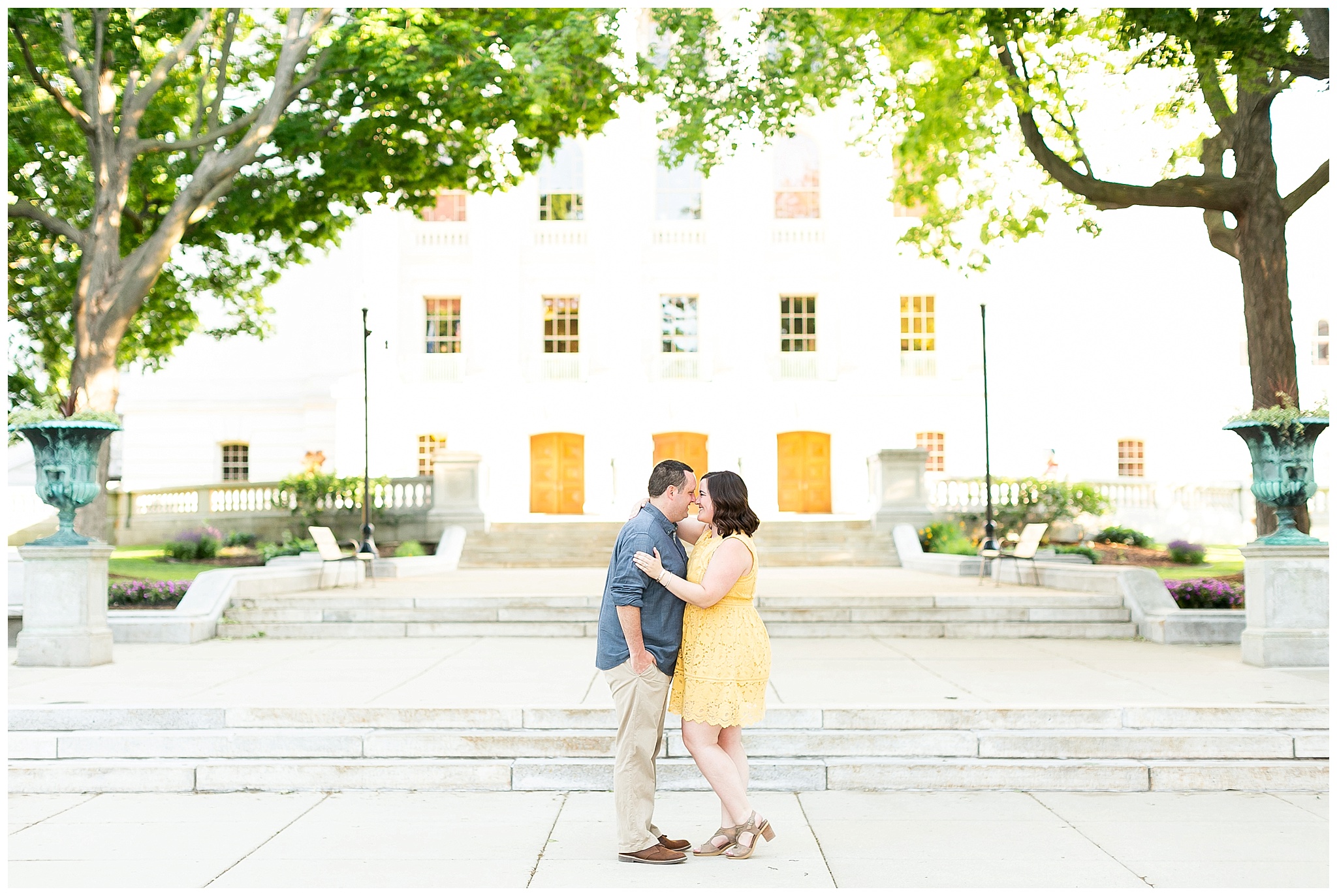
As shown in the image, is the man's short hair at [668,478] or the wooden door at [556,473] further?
the wooden door at [556,473]

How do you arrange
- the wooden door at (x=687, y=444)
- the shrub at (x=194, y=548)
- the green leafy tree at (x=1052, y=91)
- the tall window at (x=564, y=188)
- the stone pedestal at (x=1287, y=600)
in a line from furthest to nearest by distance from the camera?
the tall window at (x=564, y=188), the wooden door at (x=687, y=444), the shrub at (x=194, y=548), the green leafy tree at (x=1052, y=91), the stone pedestal at (x=1287, y=600)

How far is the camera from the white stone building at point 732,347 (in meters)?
33.3

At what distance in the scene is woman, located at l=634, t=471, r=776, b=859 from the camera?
5.77m

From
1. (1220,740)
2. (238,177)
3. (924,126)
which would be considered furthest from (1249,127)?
(238,177)

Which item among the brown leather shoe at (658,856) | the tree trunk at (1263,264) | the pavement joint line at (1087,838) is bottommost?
the pavement joint line at (1087,838)

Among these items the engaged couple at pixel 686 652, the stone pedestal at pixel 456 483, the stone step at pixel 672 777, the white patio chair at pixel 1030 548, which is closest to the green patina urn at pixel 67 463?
the stone step at pixel 672 777

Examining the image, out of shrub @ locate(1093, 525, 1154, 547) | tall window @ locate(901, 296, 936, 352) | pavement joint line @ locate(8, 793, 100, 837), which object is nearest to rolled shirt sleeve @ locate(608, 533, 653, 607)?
pavement joint line @ locate(8, 793, 100, 837)

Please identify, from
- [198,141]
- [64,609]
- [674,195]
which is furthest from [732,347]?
[64,609]

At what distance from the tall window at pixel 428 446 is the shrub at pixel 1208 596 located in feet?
77.3

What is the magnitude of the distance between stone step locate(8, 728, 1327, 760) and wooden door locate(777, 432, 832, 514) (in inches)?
1028

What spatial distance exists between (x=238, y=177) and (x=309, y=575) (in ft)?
21.2

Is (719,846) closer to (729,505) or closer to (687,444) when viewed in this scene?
(729,505)

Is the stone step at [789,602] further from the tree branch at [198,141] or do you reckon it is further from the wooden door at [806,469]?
the wooden door at [806,469]

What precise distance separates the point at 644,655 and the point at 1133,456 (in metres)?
30.8
